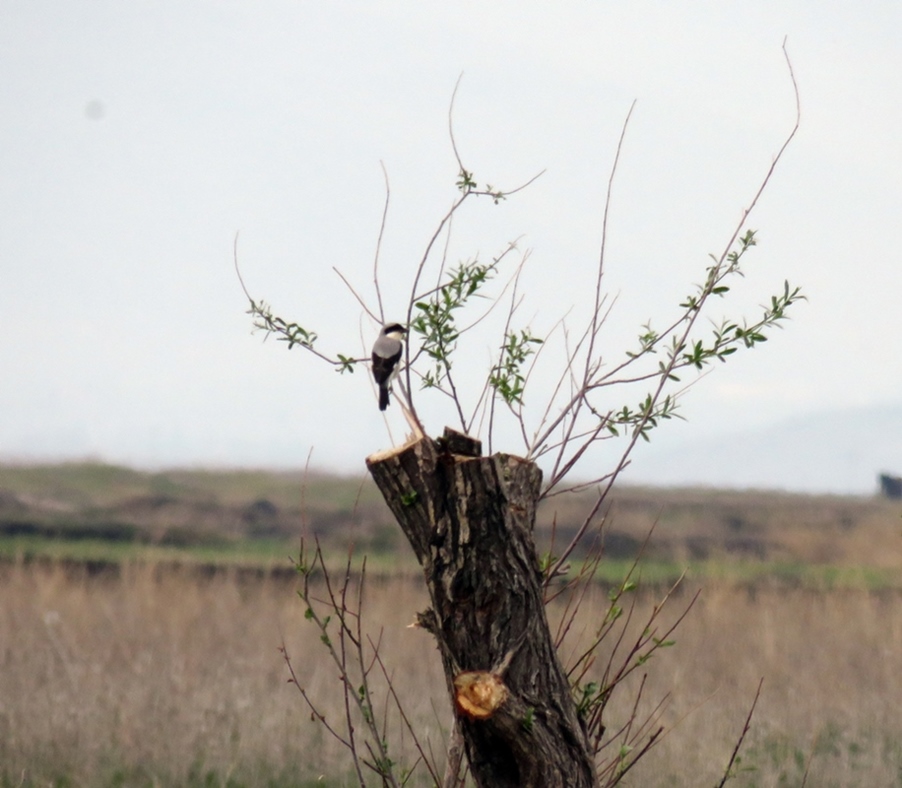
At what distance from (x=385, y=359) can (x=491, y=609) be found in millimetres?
1176

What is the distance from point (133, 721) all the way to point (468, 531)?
6678 millimetres

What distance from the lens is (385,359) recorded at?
14.4 ft

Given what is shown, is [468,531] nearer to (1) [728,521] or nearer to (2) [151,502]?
(2) [151,502]

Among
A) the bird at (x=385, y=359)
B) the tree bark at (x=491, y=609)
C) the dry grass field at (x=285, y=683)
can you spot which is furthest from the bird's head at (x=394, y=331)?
the dry grass field at (x=285, y=683)

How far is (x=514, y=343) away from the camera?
4.69 meters

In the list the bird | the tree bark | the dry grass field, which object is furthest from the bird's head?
the dry grass field

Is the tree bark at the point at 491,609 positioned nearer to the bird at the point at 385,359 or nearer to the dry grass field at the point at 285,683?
the bird at the point at 385,359

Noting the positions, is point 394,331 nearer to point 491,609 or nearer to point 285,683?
point 491,609

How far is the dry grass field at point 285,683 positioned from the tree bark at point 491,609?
3.85 ft

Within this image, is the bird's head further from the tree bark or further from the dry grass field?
the dry grass field

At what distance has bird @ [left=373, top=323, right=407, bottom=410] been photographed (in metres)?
4.36

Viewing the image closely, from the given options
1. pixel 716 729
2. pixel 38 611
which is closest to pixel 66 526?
pixel 38 611

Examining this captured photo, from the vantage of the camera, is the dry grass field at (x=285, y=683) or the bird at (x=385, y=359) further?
the dry grass field at (x=285, y=683)

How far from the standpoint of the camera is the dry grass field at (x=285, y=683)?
8.41 metres
